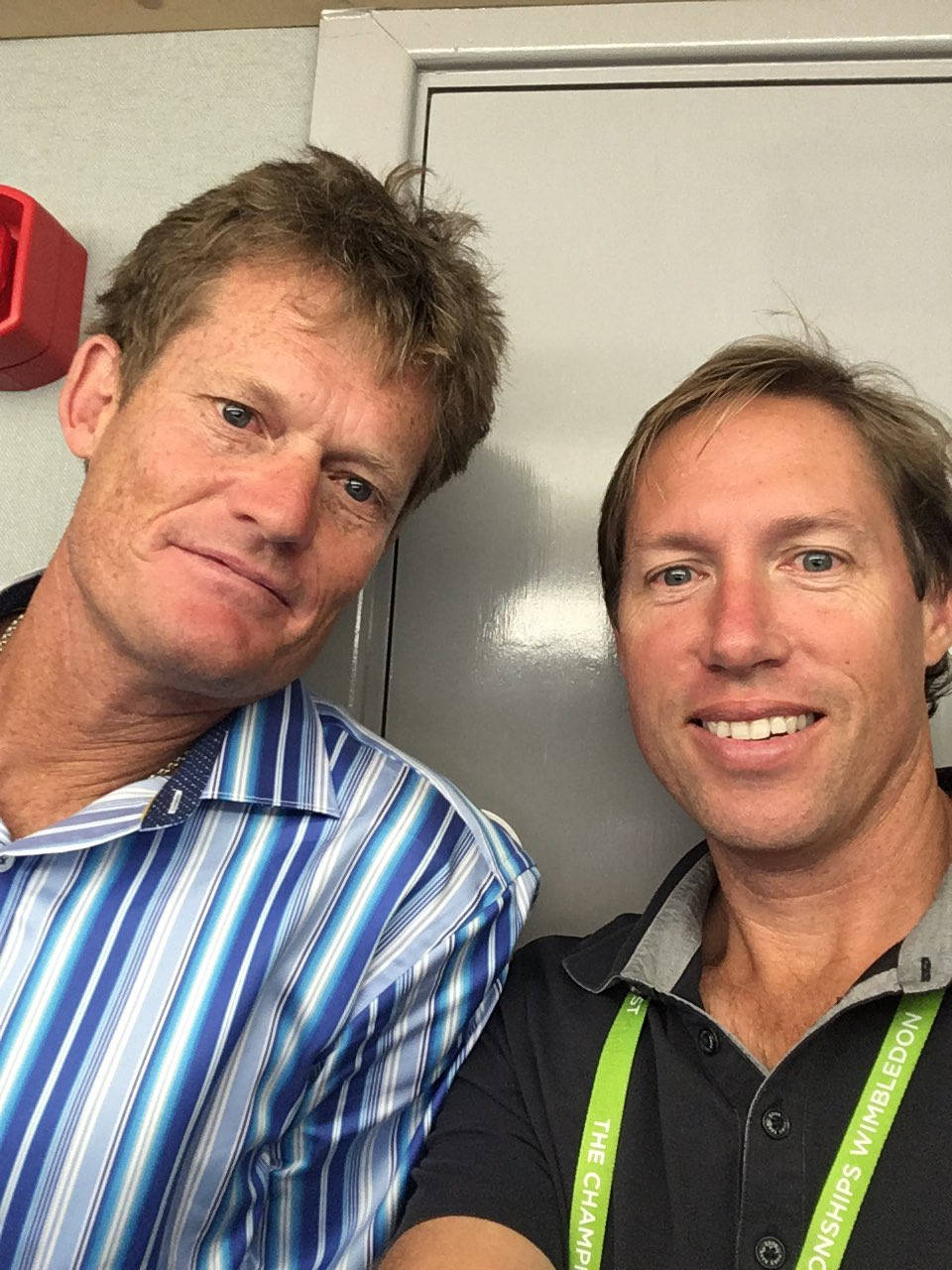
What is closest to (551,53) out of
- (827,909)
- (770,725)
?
(770,725)

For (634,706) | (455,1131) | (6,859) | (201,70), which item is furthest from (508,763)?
(201,70)

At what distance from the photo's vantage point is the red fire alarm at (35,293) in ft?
4.87

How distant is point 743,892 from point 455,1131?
0.34m

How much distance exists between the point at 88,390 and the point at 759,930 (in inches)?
33.6

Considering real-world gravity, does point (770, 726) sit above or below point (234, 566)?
below

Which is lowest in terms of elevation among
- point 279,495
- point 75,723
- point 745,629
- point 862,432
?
point 75,723

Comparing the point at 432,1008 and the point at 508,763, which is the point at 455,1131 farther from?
the point at 508,763

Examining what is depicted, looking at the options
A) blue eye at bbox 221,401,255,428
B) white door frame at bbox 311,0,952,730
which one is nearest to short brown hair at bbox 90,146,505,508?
blue eye at bbox 221,401,255,428

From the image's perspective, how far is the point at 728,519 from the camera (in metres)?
1.11

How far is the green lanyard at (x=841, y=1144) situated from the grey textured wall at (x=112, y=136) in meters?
1.00

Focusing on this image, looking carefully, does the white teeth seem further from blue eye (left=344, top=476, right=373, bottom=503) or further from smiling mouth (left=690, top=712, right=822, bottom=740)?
blue eye (left=344, top=476, right=373, bottom=503)

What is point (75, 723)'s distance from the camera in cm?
119

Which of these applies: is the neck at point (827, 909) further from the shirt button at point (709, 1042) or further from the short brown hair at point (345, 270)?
the short brown hair at point (345, 270)

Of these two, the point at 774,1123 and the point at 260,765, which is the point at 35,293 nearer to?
the point at 260,765
